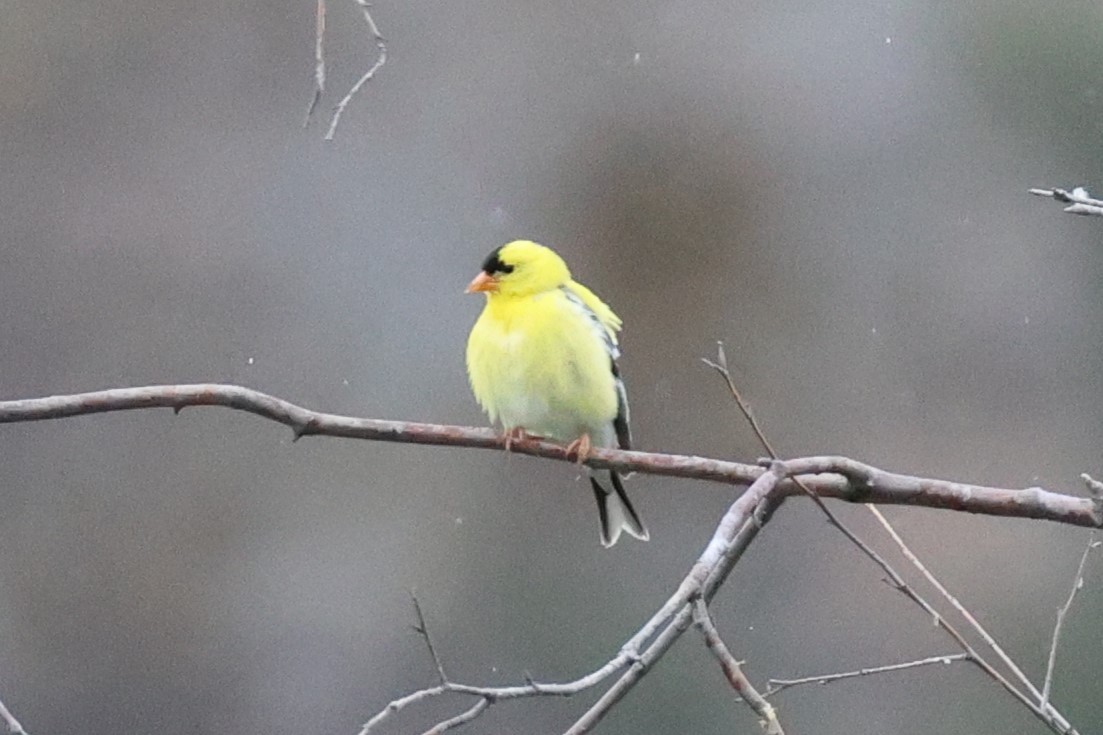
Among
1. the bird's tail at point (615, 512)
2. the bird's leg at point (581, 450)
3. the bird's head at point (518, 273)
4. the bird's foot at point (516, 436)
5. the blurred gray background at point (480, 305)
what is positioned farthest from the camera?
the blurred gray background at point (480, 305)

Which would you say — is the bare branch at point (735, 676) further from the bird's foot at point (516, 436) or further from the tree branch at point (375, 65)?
the tree branch at point (375, 65)

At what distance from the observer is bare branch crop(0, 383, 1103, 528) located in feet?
4.83

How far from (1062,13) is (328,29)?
2.02 metres

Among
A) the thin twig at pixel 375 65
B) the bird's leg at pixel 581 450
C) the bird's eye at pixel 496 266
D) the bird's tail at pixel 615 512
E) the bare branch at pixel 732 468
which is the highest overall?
the thin twig at pixel 375 65

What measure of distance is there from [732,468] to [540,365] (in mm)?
760

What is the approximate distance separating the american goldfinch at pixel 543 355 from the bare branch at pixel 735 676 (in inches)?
38.2

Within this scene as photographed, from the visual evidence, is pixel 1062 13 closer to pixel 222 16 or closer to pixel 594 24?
pixel 594 24

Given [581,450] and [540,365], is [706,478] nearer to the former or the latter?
[581,450]

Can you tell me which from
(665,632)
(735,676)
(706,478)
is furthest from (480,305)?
(735,676)

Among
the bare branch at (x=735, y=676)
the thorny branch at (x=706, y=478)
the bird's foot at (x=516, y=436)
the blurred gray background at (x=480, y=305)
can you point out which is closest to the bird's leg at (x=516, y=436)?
the bird's foot at (x=516, y=436)

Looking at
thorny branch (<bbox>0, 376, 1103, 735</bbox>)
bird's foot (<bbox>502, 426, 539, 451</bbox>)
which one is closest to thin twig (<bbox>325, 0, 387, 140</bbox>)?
thorny branch (<bbox>0, 376, 1103, 735</bbox>)

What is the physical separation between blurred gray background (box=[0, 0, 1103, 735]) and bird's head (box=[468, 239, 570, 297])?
0.95m

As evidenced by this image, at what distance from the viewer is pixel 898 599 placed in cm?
343

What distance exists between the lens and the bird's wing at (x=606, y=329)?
2488 millimetres
